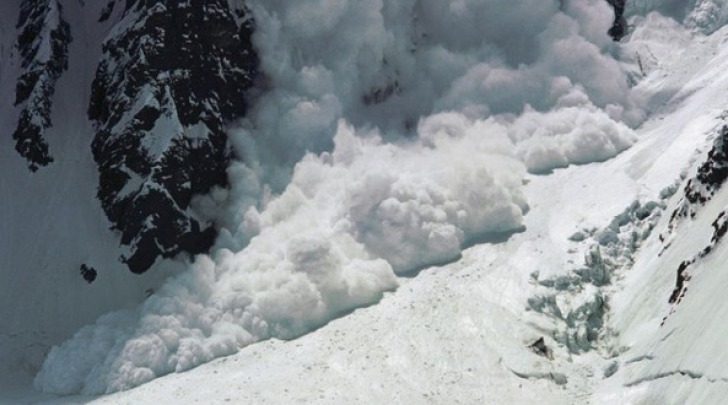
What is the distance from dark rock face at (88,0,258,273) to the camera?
76.0 metres

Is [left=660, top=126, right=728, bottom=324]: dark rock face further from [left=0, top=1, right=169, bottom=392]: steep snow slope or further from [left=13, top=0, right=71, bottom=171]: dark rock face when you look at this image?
[left=13, top=0, right=71, bottom=171]: dark rock face

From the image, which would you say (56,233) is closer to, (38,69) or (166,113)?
(166,113)

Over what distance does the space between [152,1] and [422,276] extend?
36.0 m

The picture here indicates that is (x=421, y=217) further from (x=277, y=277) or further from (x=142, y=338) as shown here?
(x=142, y=338)

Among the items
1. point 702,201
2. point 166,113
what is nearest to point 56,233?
point 166,113

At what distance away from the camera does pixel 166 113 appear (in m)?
79.0

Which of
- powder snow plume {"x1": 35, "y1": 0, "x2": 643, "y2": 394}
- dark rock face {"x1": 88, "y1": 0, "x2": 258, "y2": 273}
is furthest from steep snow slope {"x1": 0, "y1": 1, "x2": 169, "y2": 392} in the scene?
powder snow plume {"x1": 35, "y1": 0, "x2": 643, "y2": 394}

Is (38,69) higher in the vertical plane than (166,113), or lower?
higher

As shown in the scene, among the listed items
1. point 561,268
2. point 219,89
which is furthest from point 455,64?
point 561,268

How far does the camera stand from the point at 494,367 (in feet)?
187

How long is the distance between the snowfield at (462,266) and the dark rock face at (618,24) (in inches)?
129

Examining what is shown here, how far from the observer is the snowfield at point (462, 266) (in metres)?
55.7

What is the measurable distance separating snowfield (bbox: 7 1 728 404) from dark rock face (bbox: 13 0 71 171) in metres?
19.5

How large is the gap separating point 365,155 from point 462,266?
598 inches
